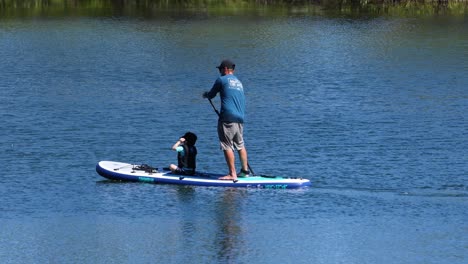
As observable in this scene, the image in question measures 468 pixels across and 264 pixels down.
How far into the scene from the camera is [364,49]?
145 feet

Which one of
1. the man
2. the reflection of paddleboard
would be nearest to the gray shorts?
the man

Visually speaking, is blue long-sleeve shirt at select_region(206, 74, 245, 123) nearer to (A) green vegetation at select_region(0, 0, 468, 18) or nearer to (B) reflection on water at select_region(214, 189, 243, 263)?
(B) reflection on water at select_region(214, 189, 243, 263)

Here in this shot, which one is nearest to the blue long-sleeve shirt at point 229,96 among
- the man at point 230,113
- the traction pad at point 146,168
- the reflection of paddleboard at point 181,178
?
the man at point 230,113

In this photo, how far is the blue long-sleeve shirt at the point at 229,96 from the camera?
18.9 meters

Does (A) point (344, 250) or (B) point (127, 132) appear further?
(B) point (127, 132)

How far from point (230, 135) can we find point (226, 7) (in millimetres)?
40478

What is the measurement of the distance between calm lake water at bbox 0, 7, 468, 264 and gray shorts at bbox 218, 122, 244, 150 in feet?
2.84

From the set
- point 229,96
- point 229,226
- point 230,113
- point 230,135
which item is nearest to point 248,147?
point 230,135

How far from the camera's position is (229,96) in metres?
18.9

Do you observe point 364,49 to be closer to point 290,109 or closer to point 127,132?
point 290,109

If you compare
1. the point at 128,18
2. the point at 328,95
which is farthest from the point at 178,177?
the point at 128,18

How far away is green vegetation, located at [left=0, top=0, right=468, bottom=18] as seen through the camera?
57.0m

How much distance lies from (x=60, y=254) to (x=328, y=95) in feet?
57.4

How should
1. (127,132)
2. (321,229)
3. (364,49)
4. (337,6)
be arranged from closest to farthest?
(321,229)
(127,132)
(364,49)
(337,6)
